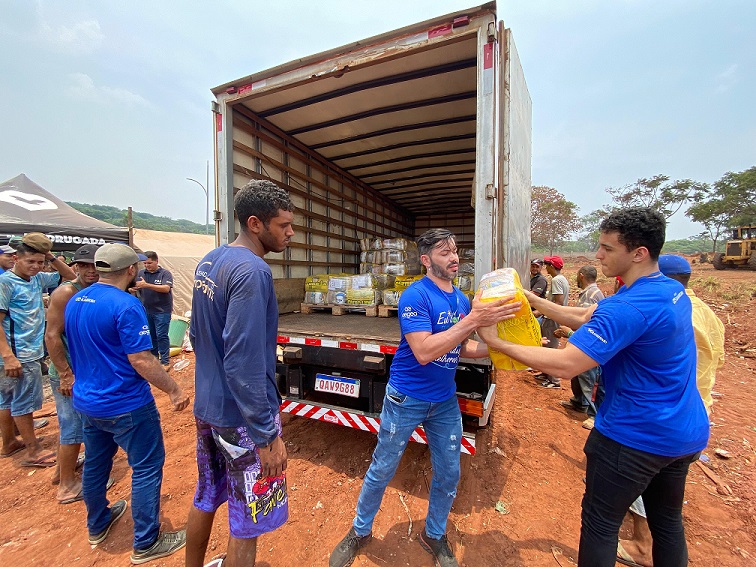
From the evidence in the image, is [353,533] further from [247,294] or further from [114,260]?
[114,260]

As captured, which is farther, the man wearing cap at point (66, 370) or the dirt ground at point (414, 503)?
the man wearing cap at point (66, 370)

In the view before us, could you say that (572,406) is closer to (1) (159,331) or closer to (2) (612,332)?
(2) (612,332)

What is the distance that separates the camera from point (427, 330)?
6.00ft

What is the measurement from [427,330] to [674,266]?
1.88 meters

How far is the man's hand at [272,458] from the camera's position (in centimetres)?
151

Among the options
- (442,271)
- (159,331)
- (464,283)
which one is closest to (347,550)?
(442,271)

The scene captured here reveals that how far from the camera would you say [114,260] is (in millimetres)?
2088

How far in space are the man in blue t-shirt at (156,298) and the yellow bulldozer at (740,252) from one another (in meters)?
27.8

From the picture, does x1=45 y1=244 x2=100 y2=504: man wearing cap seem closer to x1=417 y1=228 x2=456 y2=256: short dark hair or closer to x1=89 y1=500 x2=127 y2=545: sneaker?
x1=89 y1=500 x2=127 y2=545: sneaker

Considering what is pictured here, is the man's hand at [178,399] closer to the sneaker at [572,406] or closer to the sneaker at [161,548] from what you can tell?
the sneaker at [161,548]

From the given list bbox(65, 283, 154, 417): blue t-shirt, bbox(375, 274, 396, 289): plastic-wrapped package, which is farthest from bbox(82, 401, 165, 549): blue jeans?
bbox(375, 274, 396, 289): plastic-wrapped package

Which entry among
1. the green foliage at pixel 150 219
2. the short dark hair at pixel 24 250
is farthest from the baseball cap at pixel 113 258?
the green foliage at pixel 150 219

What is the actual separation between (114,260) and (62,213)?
875 cm

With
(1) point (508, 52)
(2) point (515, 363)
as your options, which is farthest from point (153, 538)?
(1) point (508, 52)
